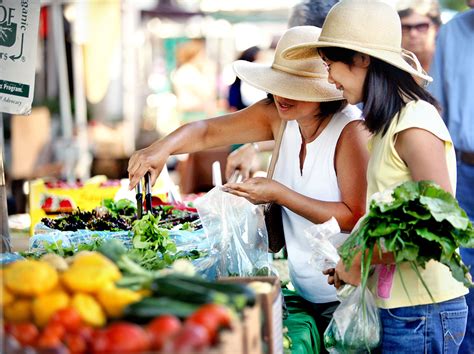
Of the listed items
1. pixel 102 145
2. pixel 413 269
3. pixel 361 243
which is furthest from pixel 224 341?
pixel 102 145

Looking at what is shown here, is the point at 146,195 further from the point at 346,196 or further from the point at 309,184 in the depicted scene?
the point at 346,196

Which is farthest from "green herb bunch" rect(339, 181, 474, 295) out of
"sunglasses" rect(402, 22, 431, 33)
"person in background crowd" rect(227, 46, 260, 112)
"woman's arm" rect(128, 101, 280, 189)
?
"person in background crowd" rect(227, 46, 260, 112)

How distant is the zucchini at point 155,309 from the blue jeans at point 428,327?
1146 mm

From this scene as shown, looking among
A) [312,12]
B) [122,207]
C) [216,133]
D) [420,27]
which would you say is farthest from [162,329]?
[420,27]

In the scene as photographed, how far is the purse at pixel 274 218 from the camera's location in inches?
152

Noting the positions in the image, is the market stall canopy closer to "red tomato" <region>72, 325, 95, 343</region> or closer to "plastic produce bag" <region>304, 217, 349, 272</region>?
"plastic produce bag" <region>304, 217, 349, 272</region>

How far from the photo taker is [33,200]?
5.48 m

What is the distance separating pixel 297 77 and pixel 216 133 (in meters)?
0.64

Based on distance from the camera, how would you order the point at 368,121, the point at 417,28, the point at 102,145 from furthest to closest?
the point at 102,145 < the point at 417,28 < the point at 368,121

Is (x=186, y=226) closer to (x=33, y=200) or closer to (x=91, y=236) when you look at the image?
(x=91, y=236)

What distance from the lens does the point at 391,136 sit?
115 inches

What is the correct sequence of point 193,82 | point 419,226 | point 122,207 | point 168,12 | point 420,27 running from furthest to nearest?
point 193,82
point 168,12
point 420,27
point 122,207
point 419,226

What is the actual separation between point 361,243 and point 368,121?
47 centimetres

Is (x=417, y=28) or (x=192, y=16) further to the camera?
(x=192, y=16)
